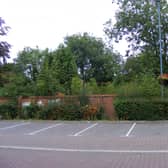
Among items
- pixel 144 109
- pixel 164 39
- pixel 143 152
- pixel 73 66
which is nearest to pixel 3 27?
pixel 143 152

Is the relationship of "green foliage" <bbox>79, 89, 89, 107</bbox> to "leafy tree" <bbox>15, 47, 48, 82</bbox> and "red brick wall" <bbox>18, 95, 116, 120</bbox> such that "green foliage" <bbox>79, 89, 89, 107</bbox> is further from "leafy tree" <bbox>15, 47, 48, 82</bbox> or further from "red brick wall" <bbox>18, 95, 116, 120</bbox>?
"leafy tree" <bbox>15, 47, 48, 82</bbox>

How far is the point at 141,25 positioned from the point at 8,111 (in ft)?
60.7

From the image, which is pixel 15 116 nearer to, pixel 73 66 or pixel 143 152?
pixel 143 152

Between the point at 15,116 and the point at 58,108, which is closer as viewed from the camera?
the point at 58,108

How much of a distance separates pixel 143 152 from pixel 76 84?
2734 centimetres

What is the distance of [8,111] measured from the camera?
106 ft

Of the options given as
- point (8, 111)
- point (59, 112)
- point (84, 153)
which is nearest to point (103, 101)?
point (59, 112)

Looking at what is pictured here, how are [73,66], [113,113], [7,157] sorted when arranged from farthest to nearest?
[73,66], [113,113], [7,157]

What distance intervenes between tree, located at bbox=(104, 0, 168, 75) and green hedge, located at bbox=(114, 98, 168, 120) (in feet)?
49.0

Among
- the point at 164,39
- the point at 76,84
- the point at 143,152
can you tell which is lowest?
the point at 143,152

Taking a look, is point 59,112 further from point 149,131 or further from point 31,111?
point 149,131

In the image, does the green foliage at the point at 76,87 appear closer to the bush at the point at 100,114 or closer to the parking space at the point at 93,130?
the bush at the point at 100,114

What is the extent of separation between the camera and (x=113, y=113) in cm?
3011

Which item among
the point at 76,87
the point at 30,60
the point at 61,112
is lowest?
the point at 61,112
